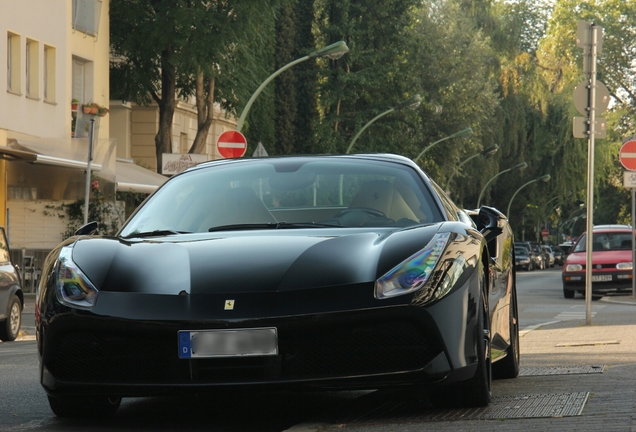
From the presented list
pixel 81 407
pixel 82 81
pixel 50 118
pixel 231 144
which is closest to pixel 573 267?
pixel 231 144

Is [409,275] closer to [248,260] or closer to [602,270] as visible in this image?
[248,260]

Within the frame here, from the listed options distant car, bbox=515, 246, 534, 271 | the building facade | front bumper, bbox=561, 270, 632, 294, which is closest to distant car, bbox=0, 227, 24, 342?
the building facade

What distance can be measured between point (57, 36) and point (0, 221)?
5934 mm

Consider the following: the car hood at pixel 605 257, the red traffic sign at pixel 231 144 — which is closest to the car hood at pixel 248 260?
the red traffic sign at pixel 231 144

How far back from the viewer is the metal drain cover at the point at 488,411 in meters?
6.00

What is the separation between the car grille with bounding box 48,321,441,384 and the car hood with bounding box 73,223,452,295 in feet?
Answer: 0.72

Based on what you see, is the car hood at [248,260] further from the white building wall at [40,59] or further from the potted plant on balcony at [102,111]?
the potted plant on balcony at [102,111]

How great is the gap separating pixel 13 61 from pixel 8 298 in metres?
15.9

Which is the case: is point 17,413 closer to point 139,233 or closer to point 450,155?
point 139,233

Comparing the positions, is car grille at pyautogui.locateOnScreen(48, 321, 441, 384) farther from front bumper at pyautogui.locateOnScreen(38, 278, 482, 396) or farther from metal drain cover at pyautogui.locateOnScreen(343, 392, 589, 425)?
metal drain cover at pyautogui.locateOnScreen(343, 392, 589, 425)

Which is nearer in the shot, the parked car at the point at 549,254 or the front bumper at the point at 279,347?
the front bumper at the point at 279,347

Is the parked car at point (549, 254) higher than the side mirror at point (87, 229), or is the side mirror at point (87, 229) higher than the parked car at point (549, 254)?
the side mirror at point (87, 229)

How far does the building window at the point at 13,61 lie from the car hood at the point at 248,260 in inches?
1027

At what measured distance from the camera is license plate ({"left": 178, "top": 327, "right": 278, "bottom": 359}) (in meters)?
5.52
